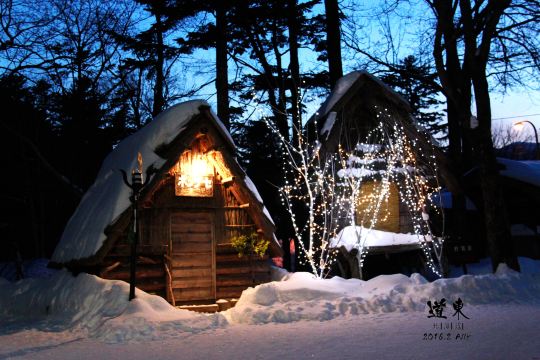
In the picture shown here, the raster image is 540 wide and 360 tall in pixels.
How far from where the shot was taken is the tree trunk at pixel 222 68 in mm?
19109

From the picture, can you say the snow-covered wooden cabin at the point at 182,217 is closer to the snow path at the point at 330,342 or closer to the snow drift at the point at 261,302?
the snow drift at the point at 261,302

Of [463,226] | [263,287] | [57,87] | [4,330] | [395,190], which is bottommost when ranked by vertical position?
[4,330]

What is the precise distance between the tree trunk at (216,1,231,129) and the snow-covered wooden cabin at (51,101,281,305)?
5.39 meters

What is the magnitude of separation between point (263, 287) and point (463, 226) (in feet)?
34.5

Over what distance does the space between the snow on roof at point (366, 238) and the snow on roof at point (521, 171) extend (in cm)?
465

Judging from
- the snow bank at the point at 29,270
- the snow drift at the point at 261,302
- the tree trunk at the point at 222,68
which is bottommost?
the snow drift at the point at 261,302

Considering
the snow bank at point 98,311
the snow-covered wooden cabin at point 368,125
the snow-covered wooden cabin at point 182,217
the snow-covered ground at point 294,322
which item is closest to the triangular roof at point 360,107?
the snow-covered wooden cabin at point 368,125

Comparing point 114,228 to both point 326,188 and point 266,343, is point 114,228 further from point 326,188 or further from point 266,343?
point 326,188

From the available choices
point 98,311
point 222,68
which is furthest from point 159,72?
point 98,311

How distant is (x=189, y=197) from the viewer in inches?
534

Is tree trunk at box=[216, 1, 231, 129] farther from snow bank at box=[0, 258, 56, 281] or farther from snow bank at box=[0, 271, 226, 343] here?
snow bank at box=[0, 258, 56, 281]

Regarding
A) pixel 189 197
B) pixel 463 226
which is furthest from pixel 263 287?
pixel 463 226

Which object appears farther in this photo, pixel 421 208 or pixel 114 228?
pixel 421 208

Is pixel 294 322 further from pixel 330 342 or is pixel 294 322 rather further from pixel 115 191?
pixel 115 191
